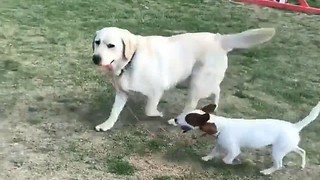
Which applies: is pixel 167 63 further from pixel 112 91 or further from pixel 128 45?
pixel 112 91

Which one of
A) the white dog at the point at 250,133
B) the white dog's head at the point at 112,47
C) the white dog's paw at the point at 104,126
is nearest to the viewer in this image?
the white dog at the point at 250,133

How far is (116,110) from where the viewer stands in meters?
1.90

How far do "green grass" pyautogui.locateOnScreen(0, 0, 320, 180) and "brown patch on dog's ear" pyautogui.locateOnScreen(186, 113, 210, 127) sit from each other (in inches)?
5.1

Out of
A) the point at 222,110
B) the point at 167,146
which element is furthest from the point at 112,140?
the point at 222,110

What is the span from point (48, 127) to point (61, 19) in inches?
41.6

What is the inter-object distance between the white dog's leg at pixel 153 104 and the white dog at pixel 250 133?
217 millimetres

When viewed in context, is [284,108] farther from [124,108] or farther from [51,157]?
[51,157]

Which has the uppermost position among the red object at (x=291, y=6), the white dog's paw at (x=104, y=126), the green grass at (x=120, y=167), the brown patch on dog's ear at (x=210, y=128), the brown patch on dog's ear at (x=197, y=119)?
the red object at (x=291, y=6)

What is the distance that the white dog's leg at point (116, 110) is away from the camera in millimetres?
1884

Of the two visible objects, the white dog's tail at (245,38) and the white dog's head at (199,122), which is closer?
the white dog's head at (199,122)

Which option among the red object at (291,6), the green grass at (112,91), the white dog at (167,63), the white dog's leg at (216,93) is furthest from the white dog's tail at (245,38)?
the red object at (291,6)

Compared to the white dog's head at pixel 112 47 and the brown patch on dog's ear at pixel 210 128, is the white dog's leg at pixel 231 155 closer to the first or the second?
the brown patch on dog's ear at pixel 210 128

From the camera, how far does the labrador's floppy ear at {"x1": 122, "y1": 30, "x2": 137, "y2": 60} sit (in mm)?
1750

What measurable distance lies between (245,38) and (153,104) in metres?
0.34
